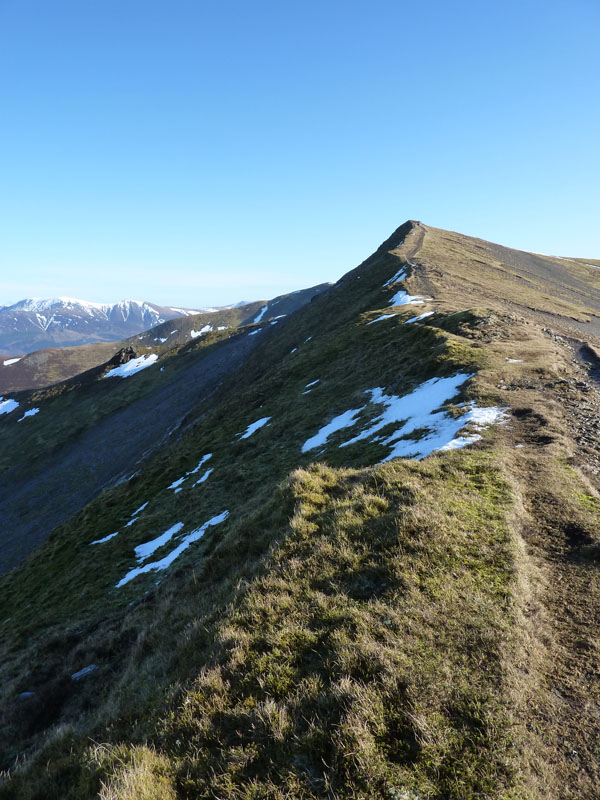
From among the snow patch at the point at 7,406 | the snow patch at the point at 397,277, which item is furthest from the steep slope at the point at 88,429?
the snow patch at the point at 397,277

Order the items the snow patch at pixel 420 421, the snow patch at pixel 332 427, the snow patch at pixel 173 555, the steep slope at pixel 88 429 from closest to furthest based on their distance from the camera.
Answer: the snow patch at pixel 420 421 < the snow patch at pixel 173 555 < the snow patch at pixel 332 427 < the steep slope at pixel 88 429

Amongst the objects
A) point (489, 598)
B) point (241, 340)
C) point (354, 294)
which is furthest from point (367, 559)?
point (241, 340)

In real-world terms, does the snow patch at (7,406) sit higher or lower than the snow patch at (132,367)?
lower

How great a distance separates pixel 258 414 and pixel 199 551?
18.5 m

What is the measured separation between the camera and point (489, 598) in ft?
22.8

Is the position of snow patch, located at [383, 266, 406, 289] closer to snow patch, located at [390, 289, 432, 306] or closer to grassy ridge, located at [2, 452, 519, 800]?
snow patch, located at [390, 289, 432, 306]

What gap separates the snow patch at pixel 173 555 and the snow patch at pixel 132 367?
296 feet

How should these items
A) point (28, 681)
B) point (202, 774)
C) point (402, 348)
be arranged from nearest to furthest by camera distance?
1. point (202, 774)
2. point (28, 681)
3. point (402, 348)

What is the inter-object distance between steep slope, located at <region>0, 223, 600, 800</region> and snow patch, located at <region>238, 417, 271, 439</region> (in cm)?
826

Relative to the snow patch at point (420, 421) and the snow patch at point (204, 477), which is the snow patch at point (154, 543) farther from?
the snow patch at point (420, 421)

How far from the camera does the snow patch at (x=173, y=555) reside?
52.3ft

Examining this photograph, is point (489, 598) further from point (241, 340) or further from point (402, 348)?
point (241, 340)

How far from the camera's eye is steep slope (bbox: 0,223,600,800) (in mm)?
4664

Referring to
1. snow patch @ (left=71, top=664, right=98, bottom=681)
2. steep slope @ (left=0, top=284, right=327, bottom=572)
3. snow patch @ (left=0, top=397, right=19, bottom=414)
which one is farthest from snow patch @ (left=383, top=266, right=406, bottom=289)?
snow patch @ (left=0, top=397, right=19, bottom=414)
